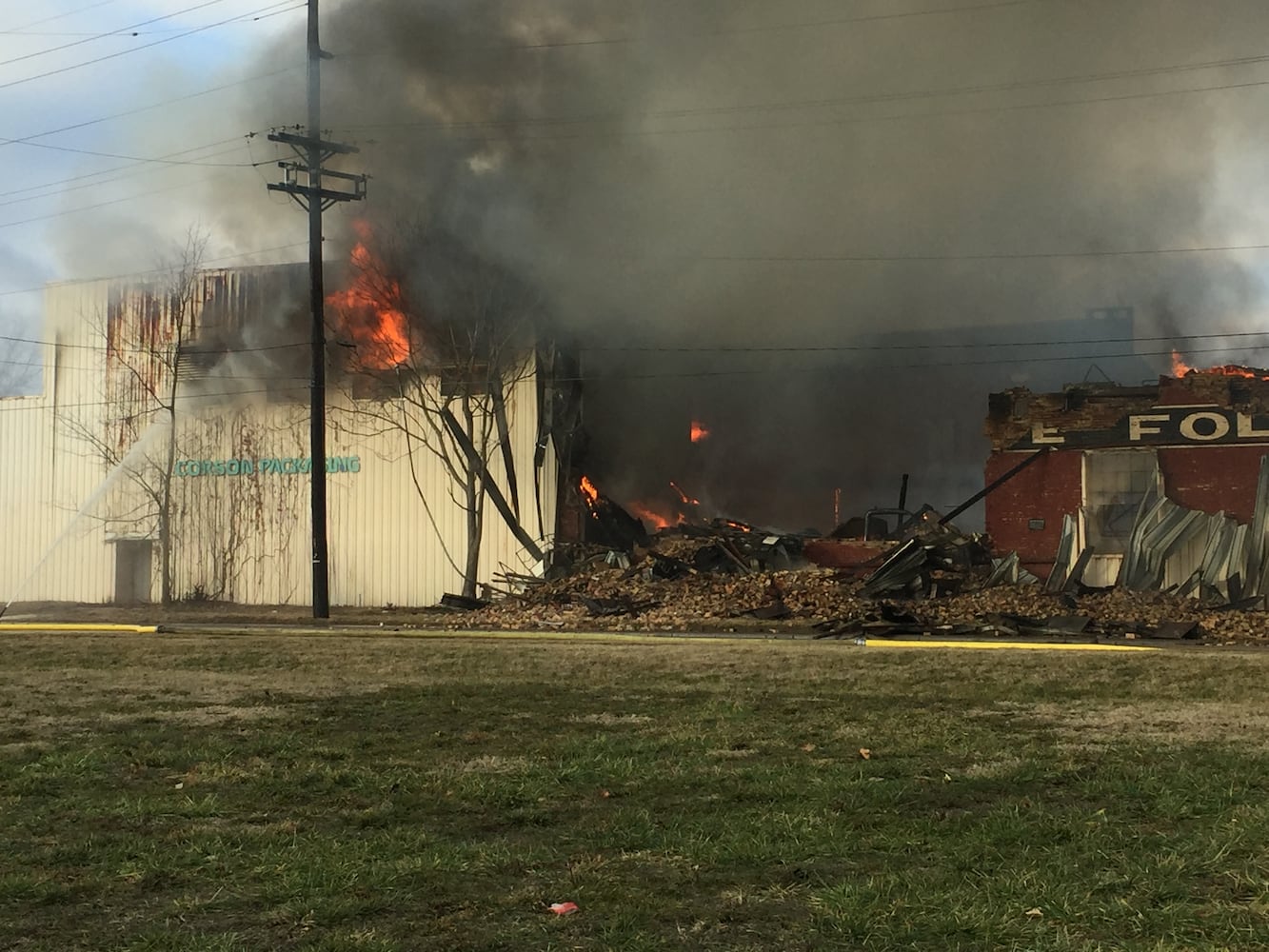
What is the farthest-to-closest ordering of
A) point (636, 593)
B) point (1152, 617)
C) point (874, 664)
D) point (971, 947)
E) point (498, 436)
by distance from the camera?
1. point (498, 436)
2. point (636, 593)
3. point (1152, 617)
4. point (874, 664)
5. point (971, 947)

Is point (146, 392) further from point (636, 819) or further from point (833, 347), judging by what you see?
point (636, 819)

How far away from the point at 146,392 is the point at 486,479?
9590 millimetres

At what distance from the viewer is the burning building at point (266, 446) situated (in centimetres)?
2436

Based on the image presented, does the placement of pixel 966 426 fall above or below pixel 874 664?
above

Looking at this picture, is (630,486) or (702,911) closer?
(702,911)

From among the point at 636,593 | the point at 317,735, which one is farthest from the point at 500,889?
the point at 636,593

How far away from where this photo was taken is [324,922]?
310cm

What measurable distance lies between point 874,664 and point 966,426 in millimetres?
17993

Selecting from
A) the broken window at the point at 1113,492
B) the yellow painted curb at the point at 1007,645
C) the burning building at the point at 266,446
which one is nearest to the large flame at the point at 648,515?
the burning building at the point at 266,446

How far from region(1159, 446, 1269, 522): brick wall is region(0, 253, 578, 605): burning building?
12.1 metres

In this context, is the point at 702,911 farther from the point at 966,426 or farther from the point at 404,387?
the point at 966,426

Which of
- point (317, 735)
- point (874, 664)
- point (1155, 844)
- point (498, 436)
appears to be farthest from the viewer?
point (498, 436)

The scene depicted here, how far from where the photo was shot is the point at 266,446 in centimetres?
2638

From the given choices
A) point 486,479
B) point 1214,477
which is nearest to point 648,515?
point 486,479
